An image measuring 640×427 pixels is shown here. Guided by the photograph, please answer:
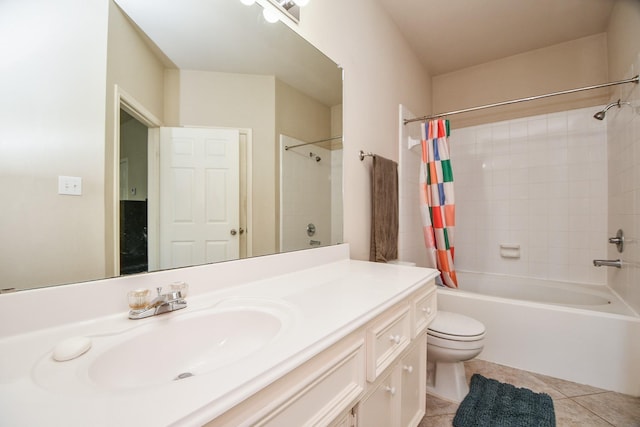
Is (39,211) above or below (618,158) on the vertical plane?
below

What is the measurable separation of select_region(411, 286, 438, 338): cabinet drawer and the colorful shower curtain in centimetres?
93

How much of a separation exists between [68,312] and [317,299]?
61cm

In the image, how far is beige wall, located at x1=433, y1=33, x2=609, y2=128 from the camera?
7.45 feet

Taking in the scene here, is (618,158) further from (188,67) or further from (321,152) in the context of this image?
(188,67)

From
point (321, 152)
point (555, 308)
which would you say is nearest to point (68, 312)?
point (321, 152)

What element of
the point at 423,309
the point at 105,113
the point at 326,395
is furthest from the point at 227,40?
the point at 423,309

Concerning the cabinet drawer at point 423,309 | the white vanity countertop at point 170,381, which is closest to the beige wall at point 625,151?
the cabinet drawer at point 423,309

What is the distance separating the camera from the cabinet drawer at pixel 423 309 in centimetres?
103

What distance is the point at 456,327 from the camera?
147 centimetres

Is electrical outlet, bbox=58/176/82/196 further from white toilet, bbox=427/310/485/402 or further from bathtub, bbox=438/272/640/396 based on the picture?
bathtub, bbox=438/272/640/396

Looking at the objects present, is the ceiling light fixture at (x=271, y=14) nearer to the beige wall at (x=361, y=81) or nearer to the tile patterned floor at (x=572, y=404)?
the beige wall at (x=361, y=81)

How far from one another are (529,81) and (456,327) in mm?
2418

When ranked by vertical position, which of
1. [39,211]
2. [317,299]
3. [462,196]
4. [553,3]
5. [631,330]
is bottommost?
[631,330]

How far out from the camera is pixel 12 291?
578 millimetres
